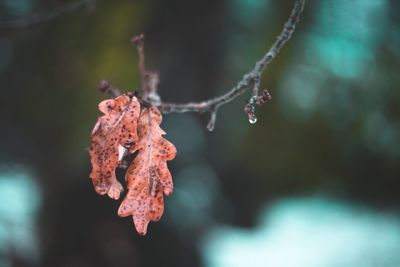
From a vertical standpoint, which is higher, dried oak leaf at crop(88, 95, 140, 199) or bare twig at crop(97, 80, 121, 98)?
bare twig at crop(97, 80, 121, 98)

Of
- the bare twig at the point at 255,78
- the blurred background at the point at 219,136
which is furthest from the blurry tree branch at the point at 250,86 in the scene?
the blurred background at the point at 219,136

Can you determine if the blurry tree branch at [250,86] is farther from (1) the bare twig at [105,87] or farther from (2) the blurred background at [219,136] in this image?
(2) the blurred background at [219,136]

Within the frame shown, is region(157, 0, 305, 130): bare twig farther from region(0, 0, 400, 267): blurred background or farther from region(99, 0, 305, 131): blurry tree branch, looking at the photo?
region(0, 0, 400, 267): blurred background

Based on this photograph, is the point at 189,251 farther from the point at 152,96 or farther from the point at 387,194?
the point at 152,96

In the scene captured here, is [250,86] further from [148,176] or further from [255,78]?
[148,176]

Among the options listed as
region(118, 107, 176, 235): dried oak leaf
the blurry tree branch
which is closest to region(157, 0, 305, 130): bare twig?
the blurry tree branch

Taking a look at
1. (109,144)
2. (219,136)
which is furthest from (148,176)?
(219,136)
